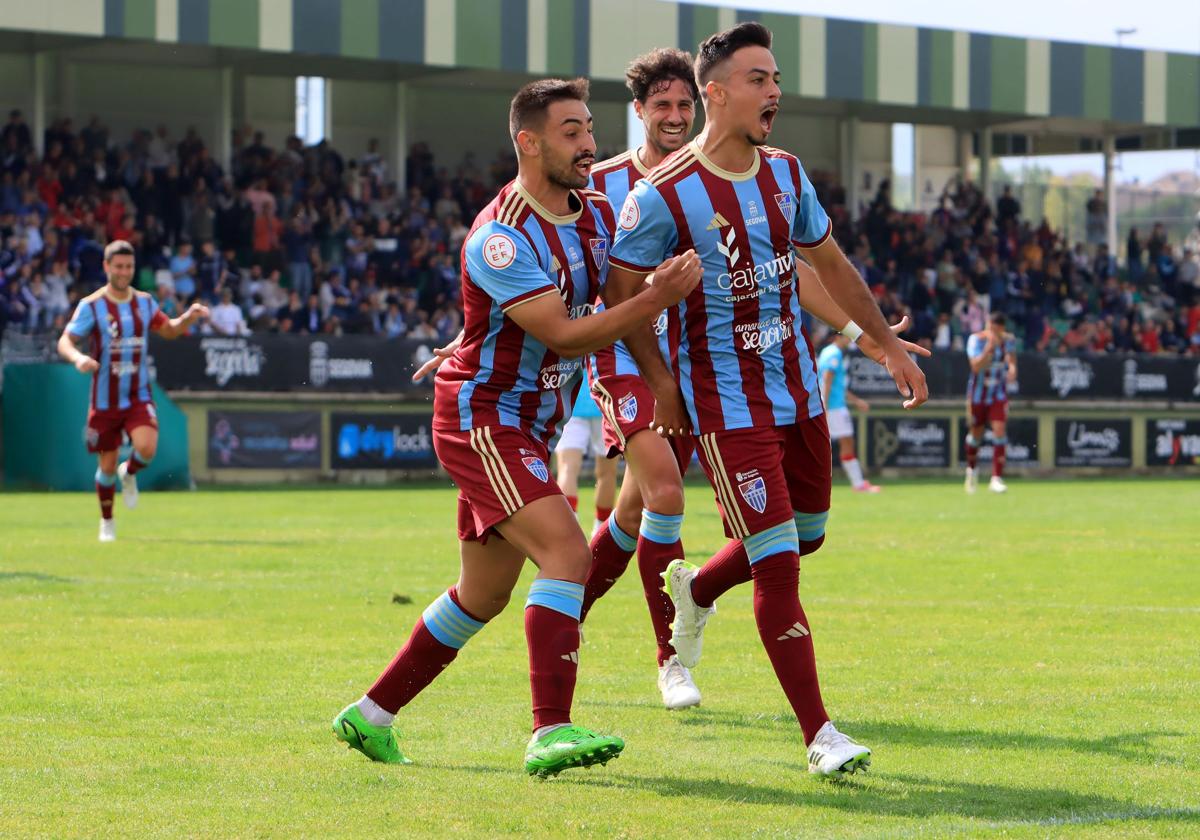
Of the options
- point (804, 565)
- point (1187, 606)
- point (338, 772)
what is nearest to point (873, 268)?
point (804, 565)

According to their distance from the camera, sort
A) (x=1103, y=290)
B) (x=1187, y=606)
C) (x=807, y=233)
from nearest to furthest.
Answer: (x=807, y=233) → (x=1187, y=606) → (x=1103, y=290)

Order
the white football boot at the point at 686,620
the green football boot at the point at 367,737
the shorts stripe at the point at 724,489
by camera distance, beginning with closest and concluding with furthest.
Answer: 1. the green football boot at the point at 367,737
2. the shorts stripe at the point at 724,489
3. the white football boot at the point at 686,620

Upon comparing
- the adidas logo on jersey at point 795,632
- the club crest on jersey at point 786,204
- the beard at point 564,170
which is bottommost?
the adidas logo on jersey at point 795,632

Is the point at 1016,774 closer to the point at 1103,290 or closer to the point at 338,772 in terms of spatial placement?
the point at 338,772

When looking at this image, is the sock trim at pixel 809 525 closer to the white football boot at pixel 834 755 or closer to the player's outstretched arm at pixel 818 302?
the player's outstretched arm at pixel 818 302

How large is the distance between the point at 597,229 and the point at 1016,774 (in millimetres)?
2202

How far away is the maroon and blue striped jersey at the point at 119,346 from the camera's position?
16484 millimetres

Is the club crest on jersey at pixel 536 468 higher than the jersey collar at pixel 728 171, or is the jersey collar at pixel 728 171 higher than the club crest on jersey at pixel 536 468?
the jersey collar at pixel 728 171

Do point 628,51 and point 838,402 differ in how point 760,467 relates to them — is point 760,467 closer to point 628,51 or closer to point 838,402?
point 838,402

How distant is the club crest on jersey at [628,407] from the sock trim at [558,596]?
206cm

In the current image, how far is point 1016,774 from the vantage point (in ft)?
19.2

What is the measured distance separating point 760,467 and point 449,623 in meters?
1.16

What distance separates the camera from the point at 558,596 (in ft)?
19.1

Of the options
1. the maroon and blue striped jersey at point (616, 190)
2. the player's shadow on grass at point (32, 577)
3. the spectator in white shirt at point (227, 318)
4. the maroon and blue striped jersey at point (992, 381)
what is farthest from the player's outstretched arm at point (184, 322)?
the maroon and blue striped jersey at point (992, 381)
